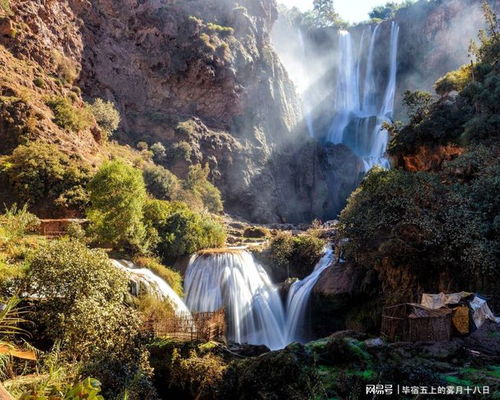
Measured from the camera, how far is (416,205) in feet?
46.6

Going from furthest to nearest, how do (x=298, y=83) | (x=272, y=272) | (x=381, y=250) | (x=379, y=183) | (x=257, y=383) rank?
(x=298, y=83), (x=272, y=272), (x=379, y=183), (x=381, y=250), (x=257, y=383)

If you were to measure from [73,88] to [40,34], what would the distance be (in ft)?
14.3

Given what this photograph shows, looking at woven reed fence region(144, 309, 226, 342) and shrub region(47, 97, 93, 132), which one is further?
shrub region(47, 97, 93, 132)

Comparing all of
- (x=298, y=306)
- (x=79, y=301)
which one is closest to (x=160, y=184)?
(x=298, y=306)

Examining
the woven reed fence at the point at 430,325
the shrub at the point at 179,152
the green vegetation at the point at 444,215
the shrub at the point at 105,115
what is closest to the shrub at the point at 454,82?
the green vegetation at the point at 444,215

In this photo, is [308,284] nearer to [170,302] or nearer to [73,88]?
[170,302]

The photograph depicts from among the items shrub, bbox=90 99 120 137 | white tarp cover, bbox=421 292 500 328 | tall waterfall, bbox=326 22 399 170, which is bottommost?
white tarp cover, bbox=421 292 500 328

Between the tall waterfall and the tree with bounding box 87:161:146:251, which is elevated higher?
the tall waterfall

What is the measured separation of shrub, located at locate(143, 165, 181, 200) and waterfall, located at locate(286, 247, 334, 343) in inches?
530

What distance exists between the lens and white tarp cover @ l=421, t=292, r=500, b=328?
988 cm

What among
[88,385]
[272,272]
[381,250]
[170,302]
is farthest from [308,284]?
[88,385]

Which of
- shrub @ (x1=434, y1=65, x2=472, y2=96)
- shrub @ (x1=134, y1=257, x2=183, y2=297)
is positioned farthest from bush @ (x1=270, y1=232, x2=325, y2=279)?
shrub @ (x1=434, y1=65, x2=472, y2=96)

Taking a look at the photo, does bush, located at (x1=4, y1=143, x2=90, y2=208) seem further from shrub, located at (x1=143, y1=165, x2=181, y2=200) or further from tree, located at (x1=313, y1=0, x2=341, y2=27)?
tree, located at (x1=313, y1=0, x2=341, y2=27)

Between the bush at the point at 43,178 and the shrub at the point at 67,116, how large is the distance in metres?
4.27
